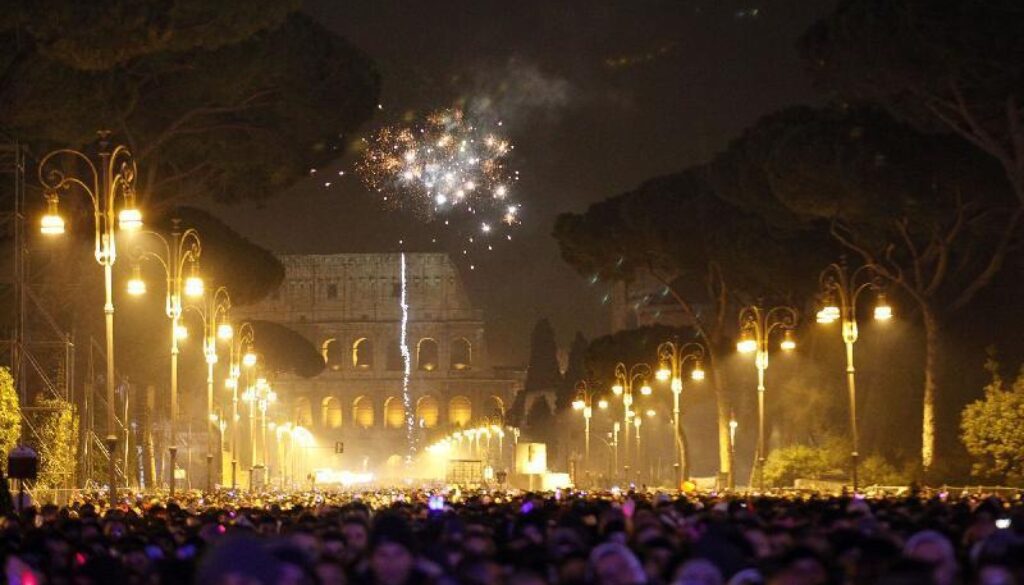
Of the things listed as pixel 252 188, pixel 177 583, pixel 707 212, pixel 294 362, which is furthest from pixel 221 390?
pixel 177 583

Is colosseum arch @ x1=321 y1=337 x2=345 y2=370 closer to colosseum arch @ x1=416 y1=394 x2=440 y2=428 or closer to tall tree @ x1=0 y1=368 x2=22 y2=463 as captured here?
colosseum arch @ x1=416 y1=394 x2=440 y2=428

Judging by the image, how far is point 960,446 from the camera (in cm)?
4122

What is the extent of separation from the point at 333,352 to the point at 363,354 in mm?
3495

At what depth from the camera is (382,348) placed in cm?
14950

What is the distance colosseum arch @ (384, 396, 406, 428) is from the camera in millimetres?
148875

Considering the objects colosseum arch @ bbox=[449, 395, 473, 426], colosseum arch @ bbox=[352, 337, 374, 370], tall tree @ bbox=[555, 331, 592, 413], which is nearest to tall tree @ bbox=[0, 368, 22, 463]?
tall tree @ bbox=[555, 331, 592, 413]

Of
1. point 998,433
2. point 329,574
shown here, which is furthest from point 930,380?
point 329,574

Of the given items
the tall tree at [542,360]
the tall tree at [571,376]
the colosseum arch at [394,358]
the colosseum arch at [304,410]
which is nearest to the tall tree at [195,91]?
the tall tree at [571,376]

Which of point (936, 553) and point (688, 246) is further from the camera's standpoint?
point (688, 246)

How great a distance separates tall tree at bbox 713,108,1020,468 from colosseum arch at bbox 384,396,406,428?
109 meters

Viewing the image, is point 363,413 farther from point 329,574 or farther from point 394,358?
point 329,574

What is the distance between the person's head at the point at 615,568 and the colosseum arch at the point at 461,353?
139934 mm

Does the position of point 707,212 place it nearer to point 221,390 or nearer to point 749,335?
point 749,335

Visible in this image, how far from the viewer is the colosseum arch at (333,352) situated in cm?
14912
